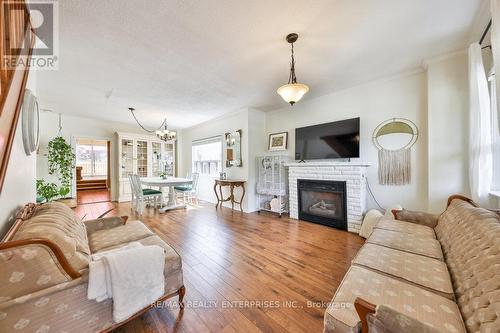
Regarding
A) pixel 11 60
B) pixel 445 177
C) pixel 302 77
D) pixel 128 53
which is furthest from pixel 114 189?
pixel 445 177

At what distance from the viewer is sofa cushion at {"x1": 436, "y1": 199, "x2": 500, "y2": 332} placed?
791mm

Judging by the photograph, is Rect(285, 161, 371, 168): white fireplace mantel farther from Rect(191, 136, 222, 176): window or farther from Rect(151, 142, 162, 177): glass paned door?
Rect(151, 142, 162, 177): glass paned door

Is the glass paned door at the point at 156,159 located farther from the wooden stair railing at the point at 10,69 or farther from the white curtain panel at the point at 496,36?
the white curtain panel at the point at 496,36

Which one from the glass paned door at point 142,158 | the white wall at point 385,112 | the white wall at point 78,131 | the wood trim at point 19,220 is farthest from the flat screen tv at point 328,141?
the white wall at point 78,131

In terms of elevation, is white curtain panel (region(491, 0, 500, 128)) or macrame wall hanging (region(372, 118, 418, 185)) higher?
white curtain panel (region(491, 0, 500, 128))

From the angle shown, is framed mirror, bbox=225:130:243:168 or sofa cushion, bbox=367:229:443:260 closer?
sofa cushion, bbox=367:229:443:260

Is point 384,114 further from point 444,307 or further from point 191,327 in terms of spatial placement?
point 191,327

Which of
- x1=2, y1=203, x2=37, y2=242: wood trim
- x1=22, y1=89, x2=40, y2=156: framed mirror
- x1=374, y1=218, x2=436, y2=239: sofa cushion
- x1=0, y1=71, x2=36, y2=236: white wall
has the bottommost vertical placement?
x1=374, y1=218, x2=436, y2=239: sofa cushion

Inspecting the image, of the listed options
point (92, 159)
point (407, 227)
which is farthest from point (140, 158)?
point (407, 227)

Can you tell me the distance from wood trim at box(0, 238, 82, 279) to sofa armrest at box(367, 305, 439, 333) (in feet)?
4.84

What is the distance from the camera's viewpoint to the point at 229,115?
5.00m

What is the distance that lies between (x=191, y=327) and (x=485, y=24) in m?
3.82

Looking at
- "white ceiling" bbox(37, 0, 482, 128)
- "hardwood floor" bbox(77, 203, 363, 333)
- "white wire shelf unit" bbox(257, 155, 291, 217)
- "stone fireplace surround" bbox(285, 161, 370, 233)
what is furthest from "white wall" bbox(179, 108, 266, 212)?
"stone fireplace surround" bbox(285, 161, 370, 233)

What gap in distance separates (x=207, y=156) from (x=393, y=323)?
5.78 m
